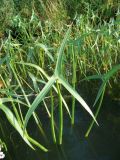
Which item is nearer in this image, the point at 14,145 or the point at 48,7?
the point at 14,145

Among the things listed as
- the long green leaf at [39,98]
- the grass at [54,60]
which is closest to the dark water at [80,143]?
the grass at [54,60]

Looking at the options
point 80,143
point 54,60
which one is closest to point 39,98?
point 54,60

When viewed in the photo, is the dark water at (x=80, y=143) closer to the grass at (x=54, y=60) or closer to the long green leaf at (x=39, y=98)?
the grass at (x=54, y=60)

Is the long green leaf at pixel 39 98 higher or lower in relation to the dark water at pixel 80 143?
higher

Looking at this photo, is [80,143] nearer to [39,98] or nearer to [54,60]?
[54,60]

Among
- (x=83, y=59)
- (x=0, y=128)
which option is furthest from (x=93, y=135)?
(x=83, y=59)

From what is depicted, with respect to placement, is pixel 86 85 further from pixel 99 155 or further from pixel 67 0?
pixel 67 0
